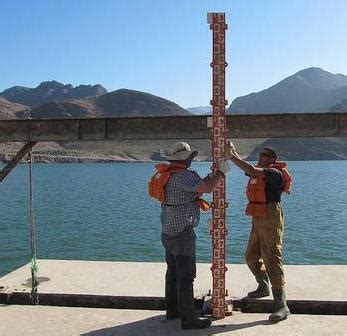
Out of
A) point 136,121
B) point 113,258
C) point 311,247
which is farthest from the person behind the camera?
point 311,247

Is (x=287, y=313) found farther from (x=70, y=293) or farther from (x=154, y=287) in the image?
(x=70, y=293)

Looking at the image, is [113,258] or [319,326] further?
[113,258]

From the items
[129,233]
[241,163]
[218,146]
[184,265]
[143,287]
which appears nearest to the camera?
[184,265]

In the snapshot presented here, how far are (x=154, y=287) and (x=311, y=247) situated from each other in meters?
19.7

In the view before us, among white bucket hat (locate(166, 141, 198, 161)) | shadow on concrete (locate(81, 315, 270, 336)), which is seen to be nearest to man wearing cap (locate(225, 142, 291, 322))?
shadow on concrete (locate(81, 315, 270, 336))

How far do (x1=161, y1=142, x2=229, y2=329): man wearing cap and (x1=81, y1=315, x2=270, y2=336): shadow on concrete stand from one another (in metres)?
0.13

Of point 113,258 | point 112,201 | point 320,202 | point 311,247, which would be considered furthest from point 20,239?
point 320,202

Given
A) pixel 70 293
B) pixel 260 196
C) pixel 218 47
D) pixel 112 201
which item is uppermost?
pixel 218 47

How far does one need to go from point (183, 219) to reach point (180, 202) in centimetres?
22

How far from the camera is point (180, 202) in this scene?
279 inches

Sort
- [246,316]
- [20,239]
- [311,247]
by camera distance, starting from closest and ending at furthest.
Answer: [246,316]
[311,247]
[20,239]

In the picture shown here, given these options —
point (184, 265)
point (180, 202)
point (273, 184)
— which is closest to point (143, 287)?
point (184, 265)

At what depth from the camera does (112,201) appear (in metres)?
58.6

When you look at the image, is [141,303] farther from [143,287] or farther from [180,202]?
[180,202]
